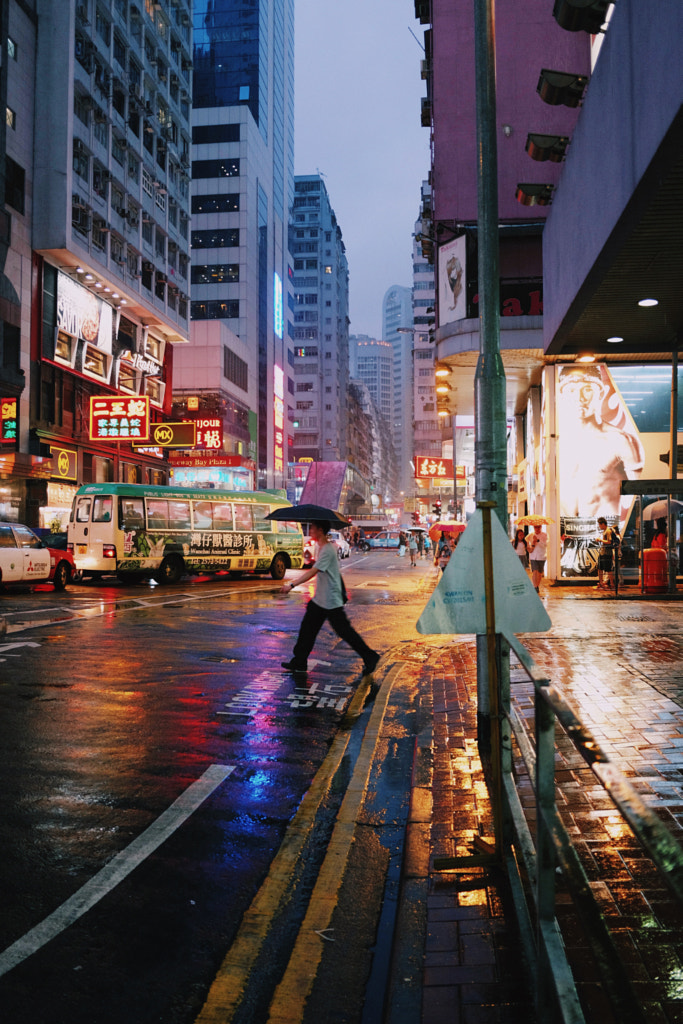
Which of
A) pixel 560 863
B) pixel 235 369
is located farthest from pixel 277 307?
pixel 560 863

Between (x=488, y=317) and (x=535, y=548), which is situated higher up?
(x=488, y=317)

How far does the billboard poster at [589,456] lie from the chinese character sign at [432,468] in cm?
3321

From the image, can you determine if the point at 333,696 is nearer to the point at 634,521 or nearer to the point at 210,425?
the point at 634,521

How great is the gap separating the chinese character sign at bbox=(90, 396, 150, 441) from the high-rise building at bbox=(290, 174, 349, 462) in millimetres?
95290

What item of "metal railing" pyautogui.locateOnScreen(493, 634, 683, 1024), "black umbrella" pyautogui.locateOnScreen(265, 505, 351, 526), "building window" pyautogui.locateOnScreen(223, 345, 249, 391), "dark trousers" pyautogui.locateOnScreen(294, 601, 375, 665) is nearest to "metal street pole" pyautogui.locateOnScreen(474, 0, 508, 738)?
"dark trousers" pyautogui.locateOnScreen(294, 601, 375, 665)

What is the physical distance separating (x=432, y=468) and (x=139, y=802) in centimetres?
5325

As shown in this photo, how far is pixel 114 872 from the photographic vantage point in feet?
13.2

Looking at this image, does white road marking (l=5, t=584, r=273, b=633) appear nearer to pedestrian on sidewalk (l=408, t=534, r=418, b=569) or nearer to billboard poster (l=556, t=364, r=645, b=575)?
billboard poster (l=556, t=364, r=645, b=575)

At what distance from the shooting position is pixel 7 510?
32.3m

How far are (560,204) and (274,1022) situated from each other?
49.0 feet

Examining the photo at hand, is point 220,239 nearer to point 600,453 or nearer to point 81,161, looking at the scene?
point 81,161

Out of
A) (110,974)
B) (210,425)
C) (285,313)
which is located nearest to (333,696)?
(110,974)

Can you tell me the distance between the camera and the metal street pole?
6816 mm

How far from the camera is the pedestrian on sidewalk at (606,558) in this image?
71.7 ft
